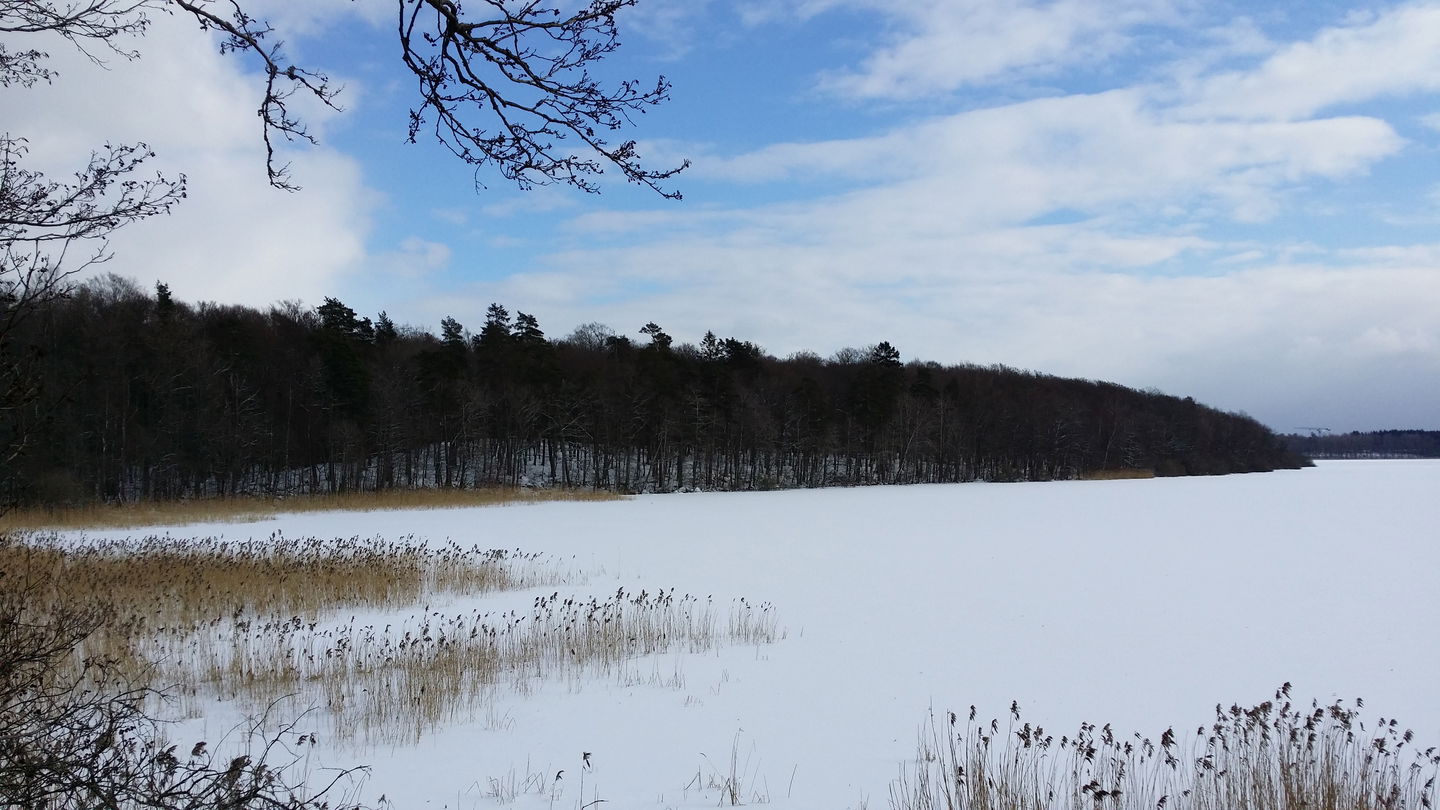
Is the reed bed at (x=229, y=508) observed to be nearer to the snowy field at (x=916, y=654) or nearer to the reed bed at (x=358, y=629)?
the snowy field at (x=916, y=654)

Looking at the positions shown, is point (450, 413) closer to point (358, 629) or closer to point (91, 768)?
point (358, 629)

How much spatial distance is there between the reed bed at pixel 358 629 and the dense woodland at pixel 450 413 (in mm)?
23642

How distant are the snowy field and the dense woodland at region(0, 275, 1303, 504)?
83.5ft

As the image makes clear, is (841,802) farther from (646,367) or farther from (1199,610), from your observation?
(646,367)

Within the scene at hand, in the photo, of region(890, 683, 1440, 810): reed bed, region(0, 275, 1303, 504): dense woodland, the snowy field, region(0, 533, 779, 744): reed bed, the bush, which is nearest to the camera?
the bush

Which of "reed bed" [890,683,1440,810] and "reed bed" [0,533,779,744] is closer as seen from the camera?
"reed bed" [890,683,1440,810]

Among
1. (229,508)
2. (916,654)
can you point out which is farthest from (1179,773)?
(229,508)

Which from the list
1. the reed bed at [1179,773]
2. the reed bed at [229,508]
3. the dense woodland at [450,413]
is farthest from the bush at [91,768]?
the dense woodland at [450,413]

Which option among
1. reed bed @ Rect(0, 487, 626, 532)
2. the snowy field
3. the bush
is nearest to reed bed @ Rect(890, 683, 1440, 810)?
the snowy field

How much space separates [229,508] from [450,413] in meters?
25.2

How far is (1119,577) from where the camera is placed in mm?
13922

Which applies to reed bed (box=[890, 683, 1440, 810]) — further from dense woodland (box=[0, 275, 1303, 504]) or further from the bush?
dense woodland (box=[0, 275, 1303, 504])

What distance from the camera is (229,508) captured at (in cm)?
2902

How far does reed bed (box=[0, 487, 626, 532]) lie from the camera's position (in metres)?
24.2
